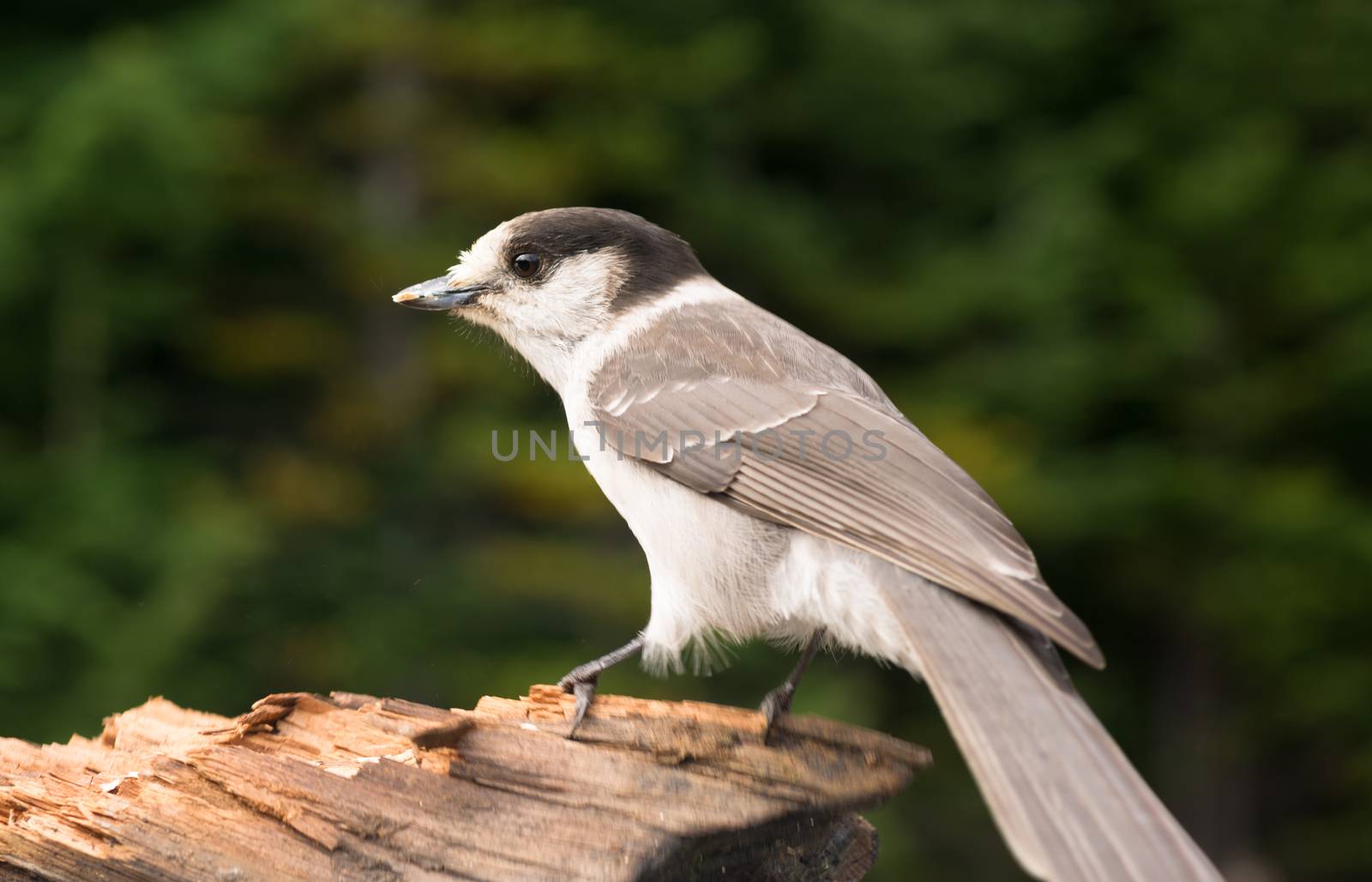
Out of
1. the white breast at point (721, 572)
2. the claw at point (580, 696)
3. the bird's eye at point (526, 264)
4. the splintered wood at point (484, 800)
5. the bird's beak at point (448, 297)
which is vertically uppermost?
the bird's eye at point (526, 264)

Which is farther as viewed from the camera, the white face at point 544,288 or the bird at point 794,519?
the white face at point 544,288

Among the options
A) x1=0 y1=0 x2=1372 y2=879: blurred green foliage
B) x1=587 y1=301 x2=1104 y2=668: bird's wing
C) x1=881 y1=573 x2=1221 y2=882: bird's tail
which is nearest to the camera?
x1=881 y1=573 x2=1221 y2=882: bird's tail

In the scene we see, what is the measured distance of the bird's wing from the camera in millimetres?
3041

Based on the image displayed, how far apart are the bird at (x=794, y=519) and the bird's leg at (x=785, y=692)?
0.04 ft

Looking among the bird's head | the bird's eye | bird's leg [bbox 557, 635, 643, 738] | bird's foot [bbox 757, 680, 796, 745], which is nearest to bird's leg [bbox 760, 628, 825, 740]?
bird's foot [bbox 757, 680, 796, 745]

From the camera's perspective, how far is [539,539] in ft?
27.3

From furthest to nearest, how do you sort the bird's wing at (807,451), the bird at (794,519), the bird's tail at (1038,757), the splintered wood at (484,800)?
the bird's wing at (807,451) → the splintered wood at (484,800) → the bird at (794,519) → the bird's tail at (1038,757)

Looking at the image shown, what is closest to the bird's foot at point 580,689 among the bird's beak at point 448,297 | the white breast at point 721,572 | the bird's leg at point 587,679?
the bird's leg at point 587,679

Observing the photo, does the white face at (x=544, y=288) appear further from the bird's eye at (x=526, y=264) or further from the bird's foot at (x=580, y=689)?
the bird's foot at (x=580, y=689)

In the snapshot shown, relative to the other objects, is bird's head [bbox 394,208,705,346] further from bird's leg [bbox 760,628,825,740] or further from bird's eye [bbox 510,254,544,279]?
bird's leg [bbox 760,628,825,740]

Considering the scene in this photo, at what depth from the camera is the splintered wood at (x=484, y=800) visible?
2908 mm

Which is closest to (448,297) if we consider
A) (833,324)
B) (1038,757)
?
(1038,757)

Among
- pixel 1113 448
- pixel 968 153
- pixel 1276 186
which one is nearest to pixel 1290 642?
pixel 1113 448

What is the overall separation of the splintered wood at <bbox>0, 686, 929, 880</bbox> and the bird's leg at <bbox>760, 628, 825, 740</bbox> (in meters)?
0.04
